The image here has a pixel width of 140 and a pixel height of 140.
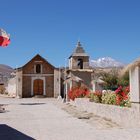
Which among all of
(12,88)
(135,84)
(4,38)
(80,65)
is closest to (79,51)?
(80,65)

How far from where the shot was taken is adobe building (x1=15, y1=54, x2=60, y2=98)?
54.8 metres

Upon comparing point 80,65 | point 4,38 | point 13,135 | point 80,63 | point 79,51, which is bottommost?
point 13,135

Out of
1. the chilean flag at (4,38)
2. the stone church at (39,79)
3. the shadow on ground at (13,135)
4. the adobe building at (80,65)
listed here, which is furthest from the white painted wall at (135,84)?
the stone church at (39,79)

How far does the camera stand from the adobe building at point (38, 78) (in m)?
54.8

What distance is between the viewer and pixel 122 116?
47.2 feet

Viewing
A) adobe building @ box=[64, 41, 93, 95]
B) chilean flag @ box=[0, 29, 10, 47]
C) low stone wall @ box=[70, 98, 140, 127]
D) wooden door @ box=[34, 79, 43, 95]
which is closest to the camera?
low stone wall @ box=[70, 98, 140, 127]

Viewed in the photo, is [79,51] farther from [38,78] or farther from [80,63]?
[38,78]

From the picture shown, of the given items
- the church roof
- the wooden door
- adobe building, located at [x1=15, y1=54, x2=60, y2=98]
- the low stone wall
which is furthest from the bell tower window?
the low stone wall

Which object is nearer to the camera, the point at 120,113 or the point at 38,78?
the point at 120,113

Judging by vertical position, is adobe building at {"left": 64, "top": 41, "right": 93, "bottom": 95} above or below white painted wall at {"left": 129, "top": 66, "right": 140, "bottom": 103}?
above

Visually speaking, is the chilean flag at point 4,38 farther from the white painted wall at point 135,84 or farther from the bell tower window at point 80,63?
the bell tower window at point 80,63

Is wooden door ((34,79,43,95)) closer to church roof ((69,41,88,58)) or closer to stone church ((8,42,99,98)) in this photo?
stone church ((8,42,99,98))

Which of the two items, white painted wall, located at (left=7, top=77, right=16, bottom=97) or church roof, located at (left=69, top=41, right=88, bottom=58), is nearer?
church roof, located at (left=69, top=41, right=88, bottom=58)

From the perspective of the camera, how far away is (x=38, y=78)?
2184 inches
